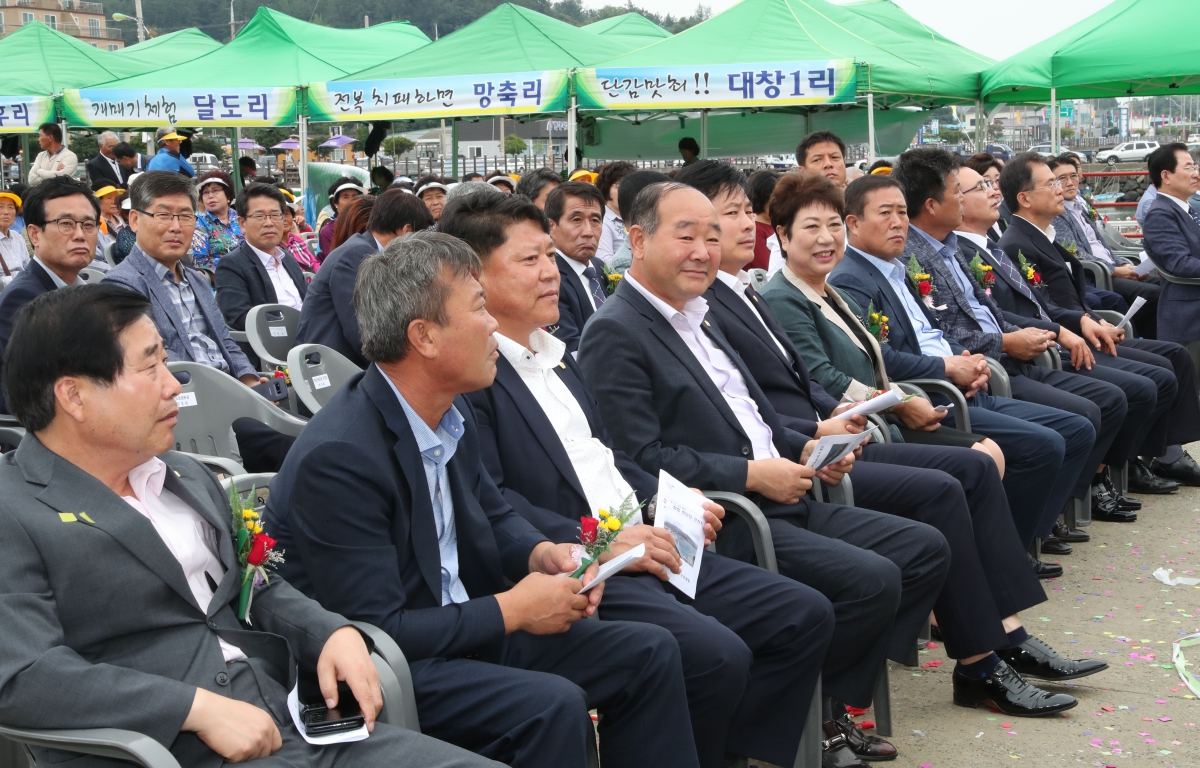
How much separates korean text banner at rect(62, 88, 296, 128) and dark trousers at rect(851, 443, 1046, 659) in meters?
12.0

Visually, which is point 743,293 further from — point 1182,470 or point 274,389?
point 1182,470

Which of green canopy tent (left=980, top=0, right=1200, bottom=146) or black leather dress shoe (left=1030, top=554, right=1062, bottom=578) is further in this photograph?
green canopy tent (left=980, top=0, right=1200, bottom=146)

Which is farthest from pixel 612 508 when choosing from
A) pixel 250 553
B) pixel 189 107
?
pixel 189 107

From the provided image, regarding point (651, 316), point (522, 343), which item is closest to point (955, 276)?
point (651, 316)

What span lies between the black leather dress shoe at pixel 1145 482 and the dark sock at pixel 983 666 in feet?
10.0

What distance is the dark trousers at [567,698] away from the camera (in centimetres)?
209

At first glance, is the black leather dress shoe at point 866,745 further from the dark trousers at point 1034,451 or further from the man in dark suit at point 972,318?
the man in dark suit at point 972,318

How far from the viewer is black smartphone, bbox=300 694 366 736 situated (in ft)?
6.27

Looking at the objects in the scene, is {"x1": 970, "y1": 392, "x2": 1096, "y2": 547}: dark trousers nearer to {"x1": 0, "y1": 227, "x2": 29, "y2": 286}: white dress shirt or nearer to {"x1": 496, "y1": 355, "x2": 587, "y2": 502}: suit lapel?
{"x1": 496, "y1": 355, "x2": 587, "y2": 502}: suit lapel

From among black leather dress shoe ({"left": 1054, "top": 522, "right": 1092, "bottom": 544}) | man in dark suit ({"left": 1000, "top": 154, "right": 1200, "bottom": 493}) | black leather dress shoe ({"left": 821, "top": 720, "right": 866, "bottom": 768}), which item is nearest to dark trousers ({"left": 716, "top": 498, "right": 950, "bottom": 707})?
black leather dress shoe ({"left": 821, "top": 720, "right": 866, "bottom": 768})

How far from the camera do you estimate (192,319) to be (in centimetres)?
485

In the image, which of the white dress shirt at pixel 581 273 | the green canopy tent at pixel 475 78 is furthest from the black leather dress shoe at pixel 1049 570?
the green canopy tent at pixel 475 78

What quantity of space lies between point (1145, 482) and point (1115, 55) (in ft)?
22.4

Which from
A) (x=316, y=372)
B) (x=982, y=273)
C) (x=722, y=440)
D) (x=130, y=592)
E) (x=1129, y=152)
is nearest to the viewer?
(x=130, y=592)
